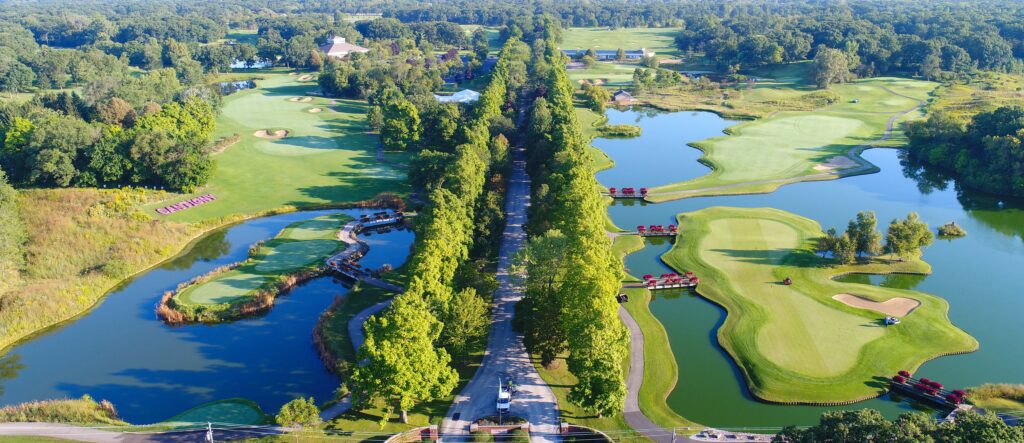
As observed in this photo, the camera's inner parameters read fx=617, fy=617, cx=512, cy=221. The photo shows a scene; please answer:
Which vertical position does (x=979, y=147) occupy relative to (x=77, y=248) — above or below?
above

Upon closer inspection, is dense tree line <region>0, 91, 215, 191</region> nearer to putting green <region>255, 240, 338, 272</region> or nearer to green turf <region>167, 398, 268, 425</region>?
putting green <region>255, 240, 338, 272</region>

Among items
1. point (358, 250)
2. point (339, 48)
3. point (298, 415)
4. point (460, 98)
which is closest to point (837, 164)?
point (460, 98)

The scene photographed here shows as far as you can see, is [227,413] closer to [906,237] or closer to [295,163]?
[295,163]

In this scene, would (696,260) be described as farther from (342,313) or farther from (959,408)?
(342,313)

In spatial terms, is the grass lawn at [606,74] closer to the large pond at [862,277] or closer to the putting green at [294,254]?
the large pond at [862,277]

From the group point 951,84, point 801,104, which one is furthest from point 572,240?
point 951,84

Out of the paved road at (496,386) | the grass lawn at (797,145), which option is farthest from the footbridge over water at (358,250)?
the grass lawn at (797,145)
